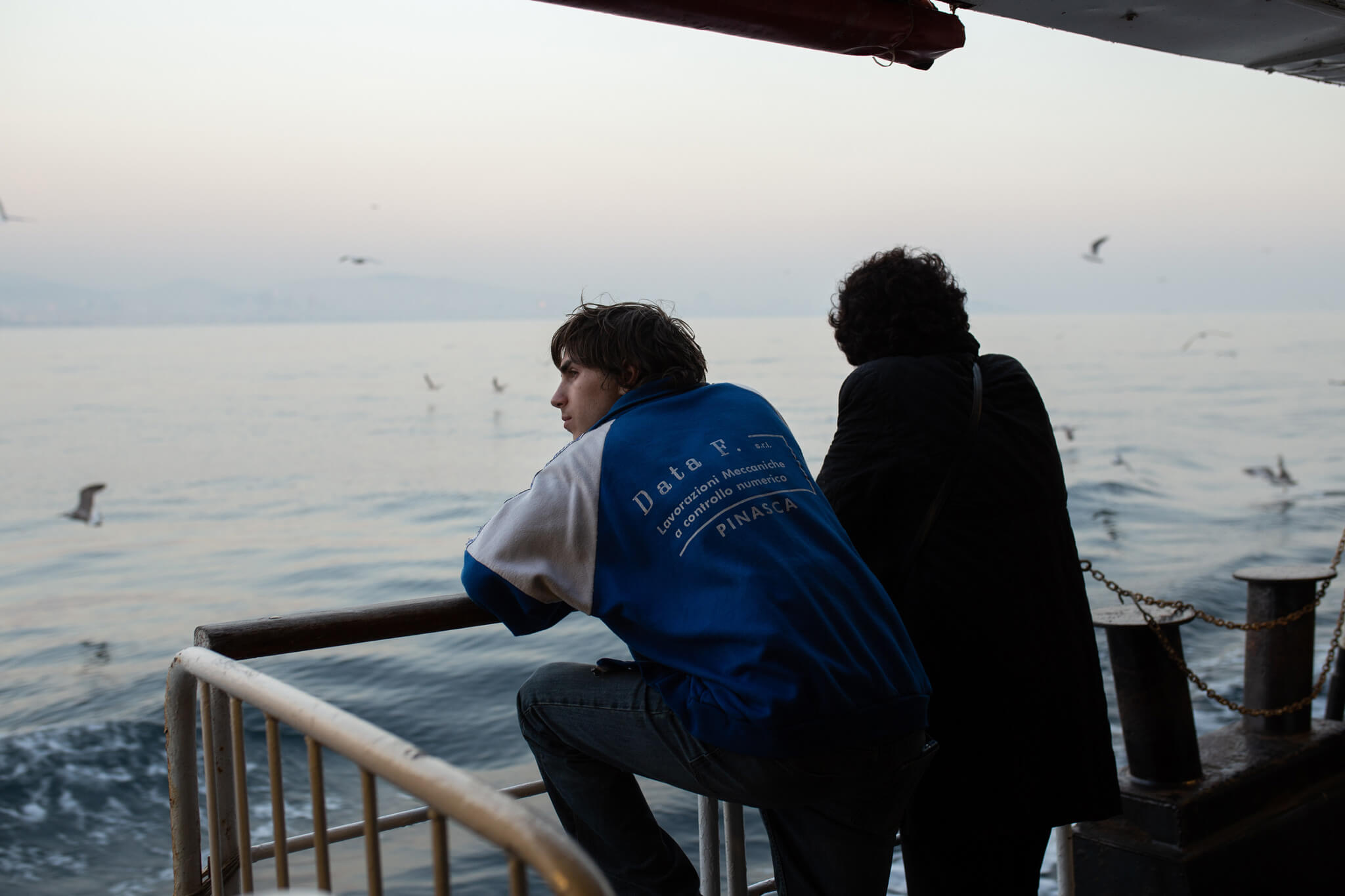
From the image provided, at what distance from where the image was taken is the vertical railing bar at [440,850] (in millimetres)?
922

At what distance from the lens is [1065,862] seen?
268 centimetres

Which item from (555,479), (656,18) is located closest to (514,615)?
(555,479)

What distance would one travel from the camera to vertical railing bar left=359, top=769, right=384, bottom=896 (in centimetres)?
101

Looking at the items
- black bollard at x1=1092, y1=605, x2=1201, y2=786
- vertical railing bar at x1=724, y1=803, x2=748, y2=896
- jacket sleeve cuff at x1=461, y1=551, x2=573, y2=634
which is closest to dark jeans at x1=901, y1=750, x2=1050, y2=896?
vertical railing bar at x1=724, y1=803, x2=748, y2=896

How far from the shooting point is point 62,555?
23406 millimetres

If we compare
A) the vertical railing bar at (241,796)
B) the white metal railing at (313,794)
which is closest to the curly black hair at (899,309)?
the white metal railing at (313,794)

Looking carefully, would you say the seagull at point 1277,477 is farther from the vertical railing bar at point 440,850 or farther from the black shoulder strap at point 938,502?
the vertical railing bar at point 440,850

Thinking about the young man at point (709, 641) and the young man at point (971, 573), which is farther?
the young man at point (971, 573)

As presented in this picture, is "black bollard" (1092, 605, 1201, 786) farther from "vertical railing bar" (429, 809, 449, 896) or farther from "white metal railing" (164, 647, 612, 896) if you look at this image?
"vertical railing bar" (429, 809, 449, 896)

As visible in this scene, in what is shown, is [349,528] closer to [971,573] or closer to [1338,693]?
[1338,693]

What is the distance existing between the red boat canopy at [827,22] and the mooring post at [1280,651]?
2.03 m

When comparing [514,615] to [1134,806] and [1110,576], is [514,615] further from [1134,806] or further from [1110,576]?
→ [1110,576]

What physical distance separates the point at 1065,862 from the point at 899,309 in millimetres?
1514

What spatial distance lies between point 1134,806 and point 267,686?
2540mm
